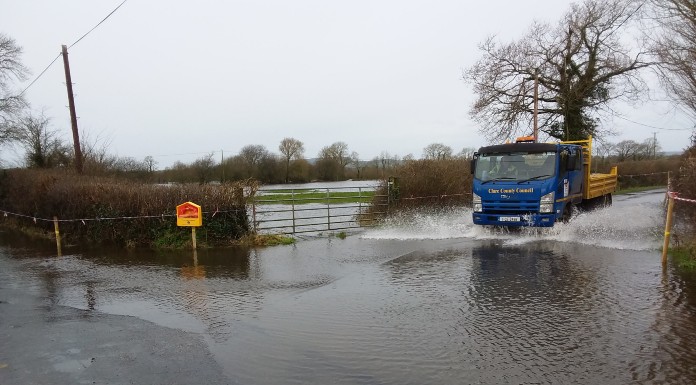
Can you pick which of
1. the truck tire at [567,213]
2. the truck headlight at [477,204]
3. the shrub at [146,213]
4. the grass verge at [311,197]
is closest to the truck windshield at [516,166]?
the truck headlight at [477,204]

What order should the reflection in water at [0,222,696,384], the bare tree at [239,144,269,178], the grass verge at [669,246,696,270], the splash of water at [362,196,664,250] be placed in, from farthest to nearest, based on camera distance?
the bare tree at [239,144,269,178] < the splash of water at [362,196,664,250] < the grass verge at [669,246,696,270] < the reflection in water at [0,222,696,384]

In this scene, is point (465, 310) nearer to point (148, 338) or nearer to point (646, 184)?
point (148, 338)

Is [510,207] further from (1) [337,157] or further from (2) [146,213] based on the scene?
(1) [337,157]

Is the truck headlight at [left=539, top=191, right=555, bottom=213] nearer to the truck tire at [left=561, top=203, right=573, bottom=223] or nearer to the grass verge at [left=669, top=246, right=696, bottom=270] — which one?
the truck tire at [left=561, top=203, right=573, bottom=223]

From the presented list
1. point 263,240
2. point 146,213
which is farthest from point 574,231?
point 146,213

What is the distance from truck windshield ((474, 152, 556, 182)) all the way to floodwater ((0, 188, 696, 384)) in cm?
157

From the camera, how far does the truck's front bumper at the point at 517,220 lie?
1159 cm

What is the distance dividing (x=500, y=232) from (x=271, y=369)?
986 cm

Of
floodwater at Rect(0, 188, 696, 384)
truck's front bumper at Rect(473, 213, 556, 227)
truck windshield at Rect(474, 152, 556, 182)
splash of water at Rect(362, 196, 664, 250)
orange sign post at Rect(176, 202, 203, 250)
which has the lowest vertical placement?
floodwater at Rect(0, 188, 696, 384)

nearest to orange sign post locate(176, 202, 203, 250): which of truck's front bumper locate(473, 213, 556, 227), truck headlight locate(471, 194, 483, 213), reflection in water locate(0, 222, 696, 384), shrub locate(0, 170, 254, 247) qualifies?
shrub locate(0, 170, 254, 247)

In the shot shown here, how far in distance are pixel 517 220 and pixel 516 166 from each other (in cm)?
153

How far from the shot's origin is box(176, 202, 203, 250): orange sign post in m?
12.0

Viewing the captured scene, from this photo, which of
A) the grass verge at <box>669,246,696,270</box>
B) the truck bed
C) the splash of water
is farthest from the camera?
the truck bed

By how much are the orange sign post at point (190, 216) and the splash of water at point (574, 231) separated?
499 centimetres
